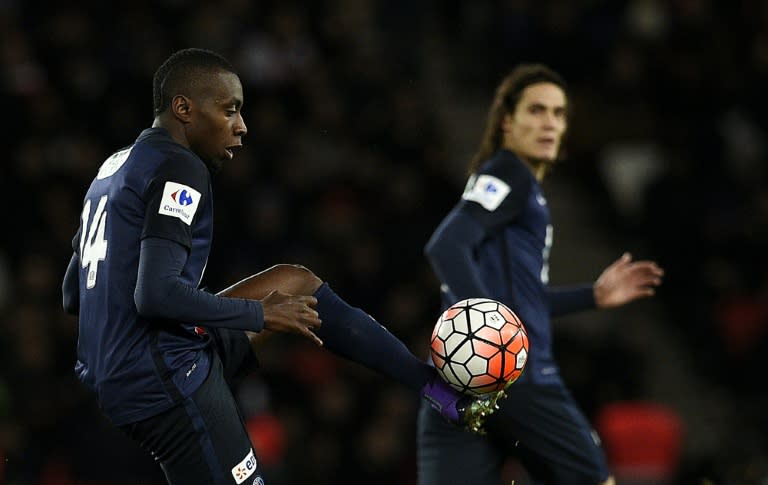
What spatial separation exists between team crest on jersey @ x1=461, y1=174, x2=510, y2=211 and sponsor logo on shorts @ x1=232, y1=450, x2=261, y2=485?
59.4 inches

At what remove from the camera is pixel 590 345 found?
9297 millimetres

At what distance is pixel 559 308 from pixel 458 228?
0.81 metres

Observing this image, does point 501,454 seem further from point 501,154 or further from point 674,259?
point 674,259

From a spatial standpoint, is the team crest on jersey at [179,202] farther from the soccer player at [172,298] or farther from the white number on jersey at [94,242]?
the white number on jersey at [94,242]

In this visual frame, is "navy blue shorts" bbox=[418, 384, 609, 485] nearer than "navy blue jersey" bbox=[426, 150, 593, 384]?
Yes

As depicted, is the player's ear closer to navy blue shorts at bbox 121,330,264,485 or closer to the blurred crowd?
navy blue shorts at bbox 121,330,264,485

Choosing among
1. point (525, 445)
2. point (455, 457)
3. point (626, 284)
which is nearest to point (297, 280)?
point (455, 457)

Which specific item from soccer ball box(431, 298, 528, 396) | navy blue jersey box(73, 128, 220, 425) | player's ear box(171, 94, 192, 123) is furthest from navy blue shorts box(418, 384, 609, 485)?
player's ear box(171, 94, 192, 123)

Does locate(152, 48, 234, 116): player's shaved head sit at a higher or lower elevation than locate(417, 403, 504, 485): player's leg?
higher

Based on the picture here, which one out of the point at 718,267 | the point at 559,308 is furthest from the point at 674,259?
the point at 559,308

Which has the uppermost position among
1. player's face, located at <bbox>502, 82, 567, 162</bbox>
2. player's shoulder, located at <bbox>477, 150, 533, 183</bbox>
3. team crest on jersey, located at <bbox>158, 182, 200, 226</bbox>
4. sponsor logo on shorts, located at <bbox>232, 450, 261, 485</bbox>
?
team crest on jersey, located at <bbox>158, 182, 200, 226</bbox>

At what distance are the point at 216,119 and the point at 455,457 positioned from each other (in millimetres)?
1660

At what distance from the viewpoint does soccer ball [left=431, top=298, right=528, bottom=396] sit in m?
4.16

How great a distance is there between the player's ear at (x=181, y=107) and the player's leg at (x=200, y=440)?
0.83 m
